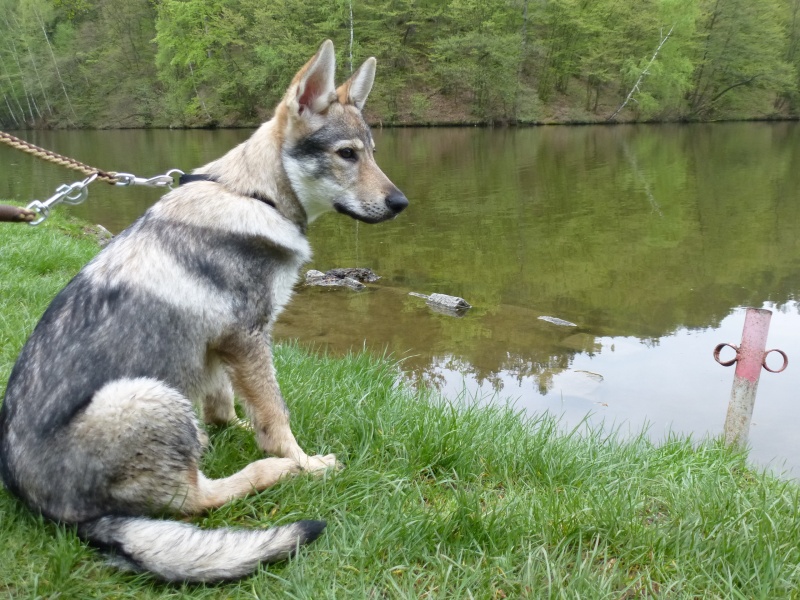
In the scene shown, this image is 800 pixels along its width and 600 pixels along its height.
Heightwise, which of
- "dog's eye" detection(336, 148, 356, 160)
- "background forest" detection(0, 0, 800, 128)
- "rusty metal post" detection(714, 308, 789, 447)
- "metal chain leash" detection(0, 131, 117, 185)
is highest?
"background forest" detection(0, 0, 800, 128)

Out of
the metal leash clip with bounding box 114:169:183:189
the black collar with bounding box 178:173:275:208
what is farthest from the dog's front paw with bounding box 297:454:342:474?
the metal leash clip with bounding box 114:169:183:189

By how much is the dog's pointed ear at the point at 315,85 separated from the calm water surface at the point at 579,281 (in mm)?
3093

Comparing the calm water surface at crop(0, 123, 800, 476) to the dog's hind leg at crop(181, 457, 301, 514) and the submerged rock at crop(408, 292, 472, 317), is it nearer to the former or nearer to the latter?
the submerged rock at crop(408, 292, 472, 317)

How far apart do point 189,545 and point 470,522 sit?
3.83 ft

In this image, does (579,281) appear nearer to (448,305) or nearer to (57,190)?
(448,305)

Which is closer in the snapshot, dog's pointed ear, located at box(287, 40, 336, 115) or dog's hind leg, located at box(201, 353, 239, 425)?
dog's hind leg, located at box(201, 353, 239, 425)

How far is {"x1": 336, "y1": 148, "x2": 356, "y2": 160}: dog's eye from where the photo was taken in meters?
3.42

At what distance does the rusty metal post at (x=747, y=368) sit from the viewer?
5207mm

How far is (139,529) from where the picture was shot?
7.57 feet

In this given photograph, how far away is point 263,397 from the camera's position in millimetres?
3006

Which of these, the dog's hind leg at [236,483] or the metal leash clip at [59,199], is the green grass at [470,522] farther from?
the metal leash clip at [59,199]

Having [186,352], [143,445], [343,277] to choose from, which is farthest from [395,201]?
[343,277]

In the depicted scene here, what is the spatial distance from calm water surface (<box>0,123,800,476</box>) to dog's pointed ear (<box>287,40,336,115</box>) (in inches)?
122

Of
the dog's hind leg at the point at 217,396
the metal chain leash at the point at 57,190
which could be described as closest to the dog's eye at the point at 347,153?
the metal chain leash at the point at 57,190
